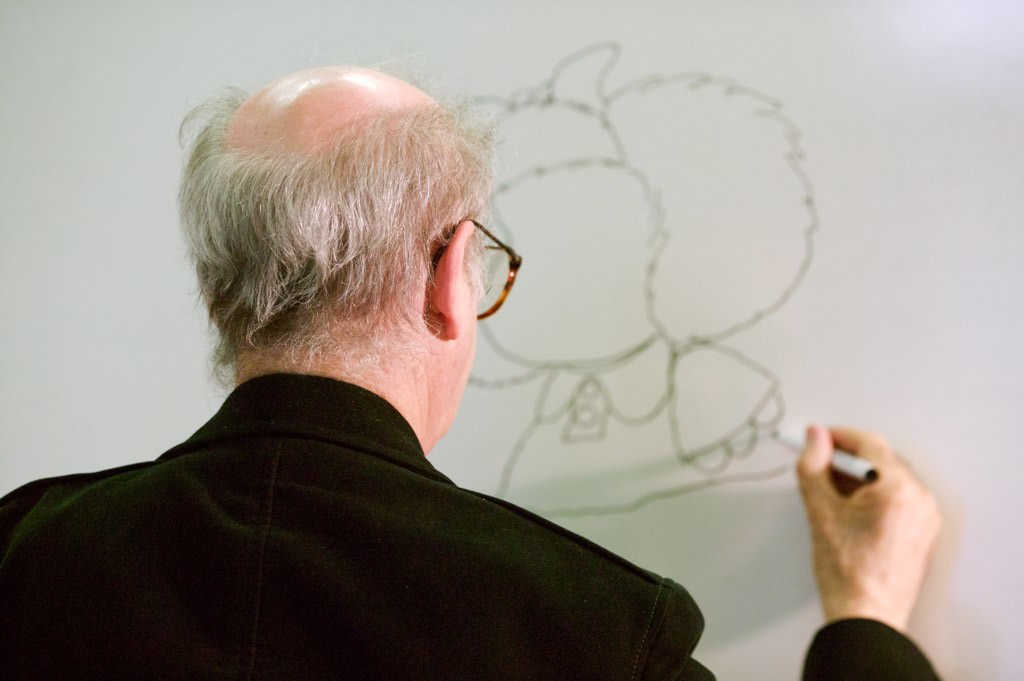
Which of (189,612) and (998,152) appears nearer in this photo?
(189,612)

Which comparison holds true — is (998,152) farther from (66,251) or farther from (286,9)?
(66,251)

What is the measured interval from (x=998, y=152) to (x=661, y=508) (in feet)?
1.83

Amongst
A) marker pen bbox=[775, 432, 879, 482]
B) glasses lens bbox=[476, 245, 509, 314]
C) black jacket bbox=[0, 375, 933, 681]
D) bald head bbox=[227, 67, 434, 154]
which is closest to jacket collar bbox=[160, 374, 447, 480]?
black jacket bbox=[0, 375, 933, 681]

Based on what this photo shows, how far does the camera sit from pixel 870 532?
2.93ft

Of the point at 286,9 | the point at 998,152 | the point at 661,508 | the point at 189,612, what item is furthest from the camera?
the point at 286,9

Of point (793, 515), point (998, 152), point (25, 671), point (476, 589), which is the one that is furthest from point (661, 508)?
point (25, 671)

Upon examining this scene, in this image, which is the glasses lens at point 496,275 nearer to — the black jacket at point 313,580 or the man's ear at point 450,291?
the man's ear at point 450,291

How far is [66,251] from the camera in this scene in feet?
3.67

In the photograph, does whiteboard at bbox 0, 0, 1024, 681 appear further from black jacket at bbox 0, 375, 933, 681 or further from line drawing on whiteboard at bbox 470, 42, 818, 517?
black jacket at bbox 0, 375, 933, 681

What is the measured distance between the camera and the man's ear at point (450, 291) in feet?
2.32

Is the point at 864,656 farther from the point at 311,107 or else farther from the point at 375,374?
the point at 311,107

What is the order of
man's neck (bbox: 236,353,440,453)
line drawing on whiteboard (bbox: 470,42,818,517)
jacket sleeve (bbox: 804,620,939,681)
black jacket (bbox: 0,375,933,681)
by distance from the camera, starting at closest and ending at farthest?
black jacket (bbox: 0,375,933,681)
man's neck (bbox: 236,353,440,453)
jacket sleeve (bbox: 804,620,939,681)
line drawing on whiteboard (bbox: 470,42,818,517)

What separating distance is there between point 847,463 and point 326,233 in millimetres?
621

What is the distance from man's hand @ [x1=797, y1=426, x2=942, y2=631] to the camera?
2.87 feet
